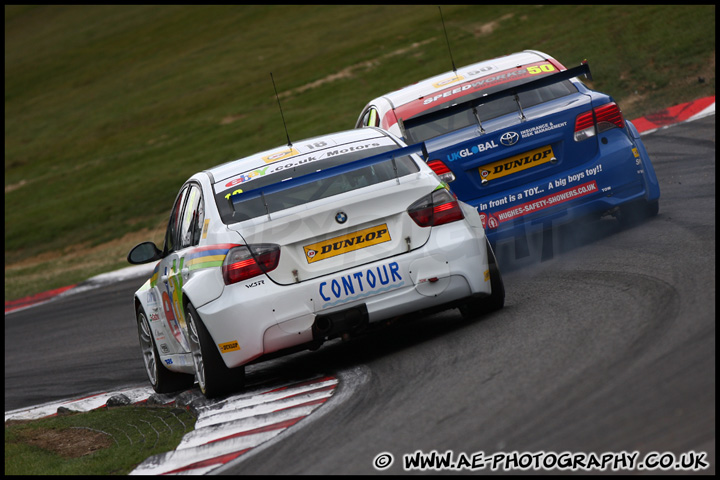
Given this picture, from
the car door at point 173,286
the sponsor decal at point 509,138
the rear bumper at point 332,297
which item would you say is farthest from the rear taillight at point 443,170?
the car door at point 173,286

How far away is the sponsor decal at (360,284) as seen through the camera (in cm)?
629

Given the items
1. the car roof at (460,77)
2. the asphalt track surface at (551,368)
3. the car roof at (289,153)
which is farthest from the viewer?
the car roof at (460,77)

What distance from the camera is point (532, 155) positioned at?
8.35 meters

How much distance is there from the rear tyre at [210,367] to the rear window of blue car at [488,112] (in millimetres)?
2852

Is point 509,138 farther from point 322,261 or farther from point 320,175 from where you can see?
point 322,261

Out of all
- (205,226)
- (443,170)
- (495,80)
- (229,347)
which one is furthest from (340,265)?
(495,80)

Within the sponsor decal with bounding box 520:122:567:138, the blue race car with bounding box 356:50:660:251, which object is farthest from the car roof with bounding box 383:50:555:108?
the sponsor decal with bounding box 520:122:567:138

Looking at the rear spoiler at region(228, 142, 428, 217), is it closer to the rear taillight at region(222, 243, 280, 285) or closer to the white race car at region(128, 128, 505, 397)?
the white race car at region(128, 128, 505, 397)

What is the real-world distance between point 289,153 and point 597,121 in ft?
8.65

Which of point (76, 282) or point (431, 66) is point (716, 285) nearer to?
point (76, 282)

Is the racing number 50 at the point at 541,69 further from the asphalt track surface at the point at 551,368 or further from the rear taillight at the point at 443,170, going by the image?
the rear taillight at the point at 443,170

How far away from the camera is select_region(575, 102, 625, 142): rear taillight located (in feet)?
27.4

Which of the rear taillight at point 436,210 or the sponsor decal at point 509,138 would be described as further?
the sponsor decal at point 509,138

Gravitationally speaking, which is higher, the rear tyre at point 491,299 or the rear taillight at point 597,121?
the rear taillight at point 597,121
